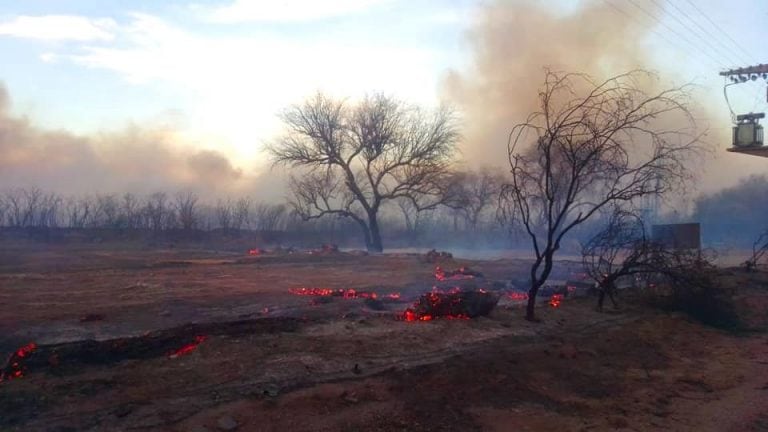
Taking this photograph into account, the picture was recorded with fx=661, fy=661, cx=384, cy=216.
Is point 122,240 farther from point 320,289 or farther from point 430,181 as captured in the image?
point 320,289

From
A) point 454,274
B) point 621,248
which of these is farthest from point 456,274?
point 621,248

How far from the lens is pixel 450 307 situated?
39.6ft

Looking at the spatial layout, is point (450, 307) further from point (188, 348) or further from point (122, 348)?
point (122, 348)

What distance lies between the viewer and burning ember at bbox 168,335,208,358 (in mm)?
9031

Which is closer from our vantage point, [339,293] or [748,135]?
[339,293]

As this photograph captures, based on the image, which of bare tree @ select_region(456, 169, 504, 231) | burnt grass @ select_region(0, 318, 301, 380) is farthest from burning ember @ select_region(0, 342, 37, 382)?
bare tree @ select_region(456, 169, 504, 231)

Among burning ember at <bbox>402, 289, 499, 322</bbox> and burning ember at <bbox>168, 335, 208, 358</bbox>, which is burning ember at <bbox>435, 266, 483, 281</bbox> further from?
burning ember at <bbox>168, 335, 208, 358</bbox>

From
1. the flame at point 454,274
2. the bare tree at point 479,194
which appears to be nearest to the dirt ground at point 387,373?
the flame at point 454,274

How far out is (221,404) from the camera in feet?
23.8

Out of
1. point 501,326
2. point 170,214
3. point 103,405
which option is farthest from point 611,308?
point 170,214

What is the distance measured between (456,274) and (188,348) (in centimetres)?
1669

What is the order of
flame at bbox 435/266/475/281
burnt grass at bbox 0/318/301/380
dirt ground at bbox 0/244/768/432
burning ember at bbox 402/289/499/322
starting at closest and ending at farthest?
dirt ground at bbox 0/244/768/432
burnt grass at bbox 0/318/301/380
burning ember at bbox 402/289/499/322
flame at bbox 435/266/475/281

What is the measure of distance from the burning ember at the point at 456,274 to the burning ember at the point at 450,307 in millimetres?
11508

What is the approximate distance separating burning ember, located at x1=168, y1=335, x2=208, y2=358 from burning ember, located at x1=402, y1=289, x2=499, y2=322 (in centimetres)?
376
